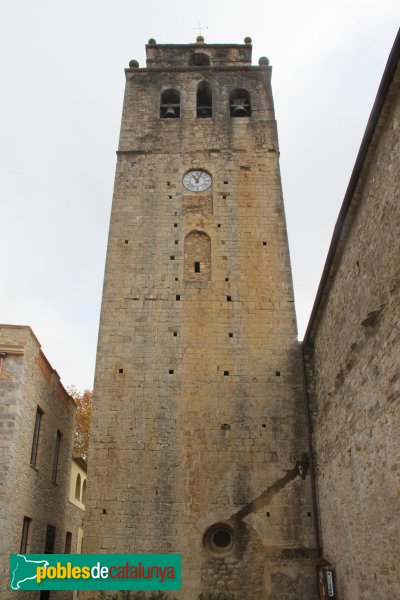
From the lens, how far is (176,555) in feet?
33.1

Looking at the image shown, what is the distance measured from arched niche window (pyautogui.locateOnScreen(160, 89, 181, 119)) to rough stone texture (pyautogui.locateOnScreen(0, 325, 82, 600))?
7.95 meters

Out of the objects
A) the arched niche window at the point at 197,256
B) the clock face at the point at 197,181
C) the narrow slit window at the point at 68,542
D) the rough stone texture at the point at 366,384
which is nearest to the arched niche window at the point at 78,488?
the narrow slit window at the point at 68,542

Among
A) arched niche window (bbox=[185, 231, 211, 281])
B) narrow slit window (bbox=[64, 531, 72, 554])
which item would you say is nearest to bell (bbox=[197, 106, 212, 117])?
arched niche window (bbox=[185, 231, 211, 281])

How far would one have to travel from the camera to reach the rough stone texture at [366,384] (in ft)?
21.0

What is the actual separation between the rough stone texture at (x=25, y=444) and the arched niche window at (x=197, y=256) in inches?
160

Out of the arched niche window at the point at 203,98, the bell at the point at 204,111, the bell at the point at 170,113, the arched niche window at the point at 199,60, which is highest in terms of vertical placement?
the arched niche window at the point at 199,60

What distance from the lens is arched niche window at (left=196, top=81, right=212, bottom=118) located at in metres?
15.9

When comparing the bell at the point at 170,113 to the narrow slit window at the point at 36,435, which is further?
the bell at the point at 170,113

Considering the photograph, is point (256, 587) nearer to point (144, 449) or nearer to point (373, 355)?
point (144, 449)

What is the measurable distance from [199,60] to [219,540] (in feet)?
46.5

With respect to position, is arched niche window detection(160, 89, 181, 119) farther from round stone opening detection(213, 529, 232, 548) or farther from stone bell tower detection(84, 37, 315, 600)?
round stone opening detection(213, 529, 232, 548)

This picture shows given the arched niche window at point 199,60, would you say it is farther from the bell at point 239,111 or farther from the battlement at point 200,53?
the bell at point 239,111

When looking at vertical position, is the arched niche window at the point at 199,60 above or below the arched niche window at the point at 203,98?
above

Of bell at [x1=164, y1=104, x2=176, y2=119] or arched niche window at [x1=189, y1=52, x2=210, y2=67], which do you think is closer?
bell at [x1=164, y1=104, x2=176, y2=119]
